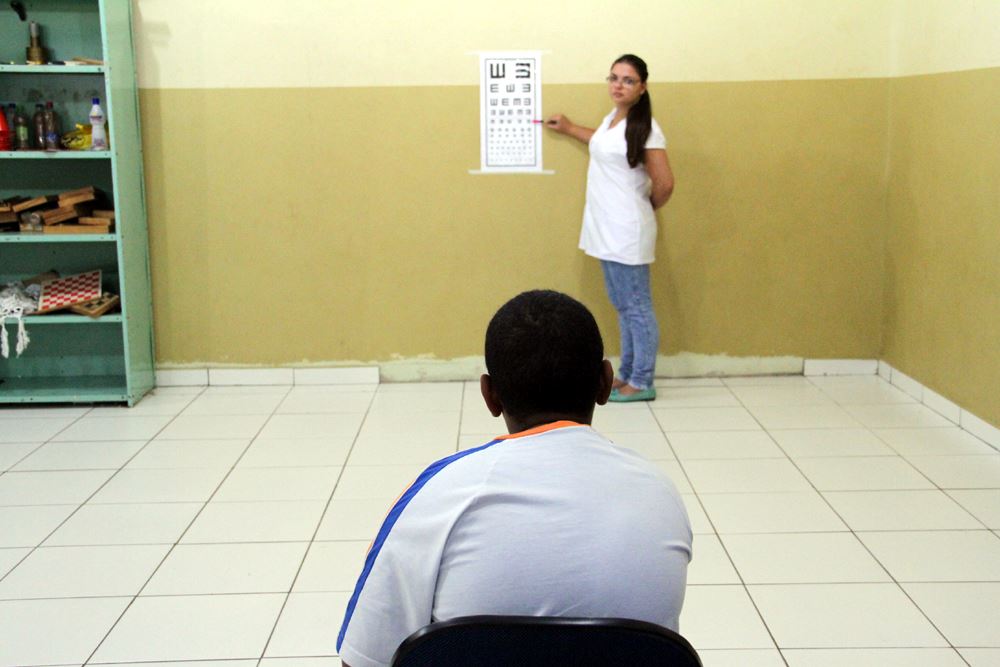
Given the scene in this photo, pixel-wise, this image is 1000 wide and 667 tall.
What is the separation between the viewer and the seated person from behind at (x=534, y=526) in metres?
1.23

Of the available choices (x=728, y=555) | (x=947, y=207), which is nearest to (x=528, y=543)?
(x=728, y=555)

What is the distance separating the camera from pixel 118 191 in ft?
15.1

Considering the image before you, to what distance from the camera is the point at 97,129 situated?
4.58m

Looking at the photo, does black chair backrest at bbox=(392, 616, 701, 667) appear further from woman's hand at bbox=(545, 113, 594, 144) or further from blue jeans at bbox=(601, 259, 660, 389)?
woman's hand at bbox=(545, 113, 594, 144)

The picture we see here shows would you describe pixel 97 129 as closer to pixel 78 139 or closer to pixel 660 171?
pixel 78 139

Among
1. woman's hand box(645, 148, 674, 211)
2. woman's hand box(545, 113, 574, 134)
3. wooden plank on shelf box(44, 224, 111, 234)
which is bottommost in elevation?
wooden plank on shelf box(44, 224, 111, 234)

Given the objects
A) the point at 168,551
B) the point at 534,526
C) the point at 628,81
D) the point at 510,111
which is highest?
the point at 628,81

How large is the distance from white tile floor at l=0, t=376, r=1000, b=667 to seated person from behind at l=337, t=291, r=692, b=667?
50.9 inches

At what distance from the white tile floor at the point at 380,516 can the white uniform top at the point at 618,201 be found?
2.37 ft

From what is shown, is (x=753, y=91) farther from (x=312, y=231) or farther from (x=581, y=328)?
(x=581, y=328)

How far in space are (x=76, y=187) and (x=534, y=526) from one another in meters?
4.34

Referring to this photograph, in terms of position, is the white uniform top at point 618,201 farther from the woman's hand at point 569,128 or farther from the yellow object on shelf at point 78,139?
the yellow object on shelf at point 78,139

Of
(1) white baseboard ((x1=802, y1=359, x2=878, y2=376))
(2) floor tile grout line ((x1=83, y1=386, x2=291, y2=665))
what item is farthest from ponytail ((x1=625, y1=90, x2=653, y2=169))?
(2) floor tile grout line ((x1=83, y1=386, x2=291, y2=665))

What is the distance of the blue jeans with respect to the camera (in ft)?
15.5
